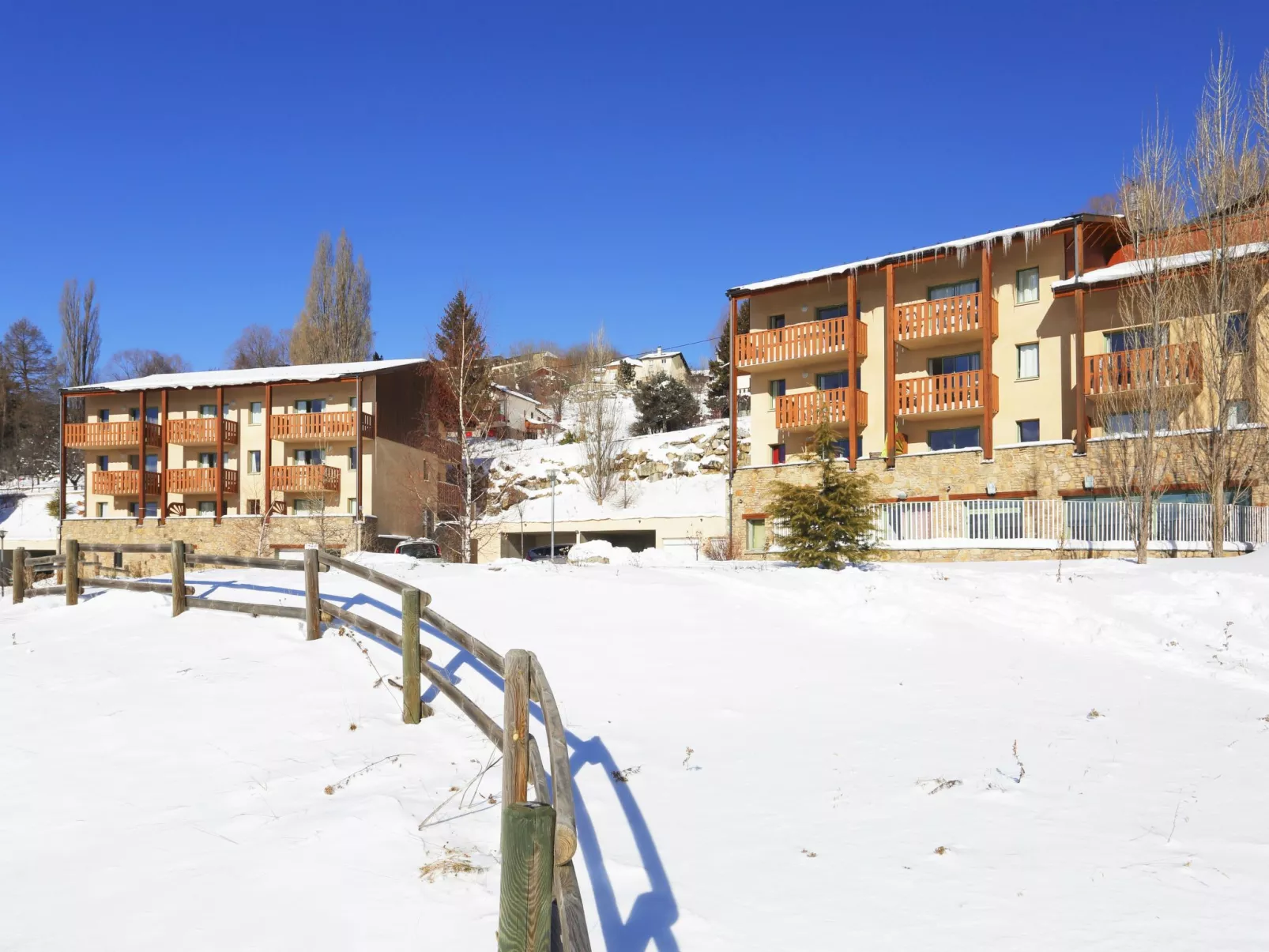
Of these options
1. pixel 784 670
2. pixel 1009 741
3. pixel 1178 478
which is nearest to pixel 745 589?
pixel 784 670

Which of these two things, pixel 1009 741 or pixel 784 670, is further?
pixel 784 670

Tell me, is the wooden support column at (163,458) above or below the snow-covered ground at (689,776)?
above

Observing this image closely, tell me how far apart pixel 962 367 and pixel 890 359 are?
290 cm

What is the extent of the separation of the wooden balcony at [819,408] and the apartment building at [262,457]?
16904mm

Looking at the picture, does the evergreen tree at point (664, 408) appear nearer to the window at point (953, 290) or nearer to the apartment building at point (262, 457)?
the apartment building at point (262, 457)

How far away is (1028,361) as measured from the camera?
29.6m

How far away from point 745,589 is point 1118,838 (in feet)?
28.0

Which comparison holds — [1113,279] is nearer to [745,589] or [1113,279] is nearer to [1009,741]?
[745,589]

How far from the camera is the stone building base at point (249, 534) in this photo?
135 feet

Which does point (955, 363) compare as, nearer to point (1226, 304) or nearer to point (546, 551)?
point (1226, 304)

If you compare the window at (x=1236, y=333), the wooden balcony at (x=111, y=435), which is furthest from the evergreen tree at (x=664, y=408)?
the window at (x=1236, y=333)

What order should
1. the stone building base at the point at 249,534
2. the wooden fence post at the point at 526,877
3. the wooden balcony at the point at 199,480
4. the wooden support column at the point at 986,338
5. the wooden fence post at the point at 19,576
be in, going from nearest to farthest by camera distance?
1. the wooden fence post at the point at 526,877
2. the wooden fence post at the point at 19,576
3. the wooden support column at the point at 986,338
4. the stone building base at the point at 249,534
5. the wooden balcony at the point at 199,480

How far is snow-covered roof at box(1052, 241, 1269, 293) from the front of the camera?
74.3 feet

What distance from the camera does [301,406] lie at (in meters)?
44.8
